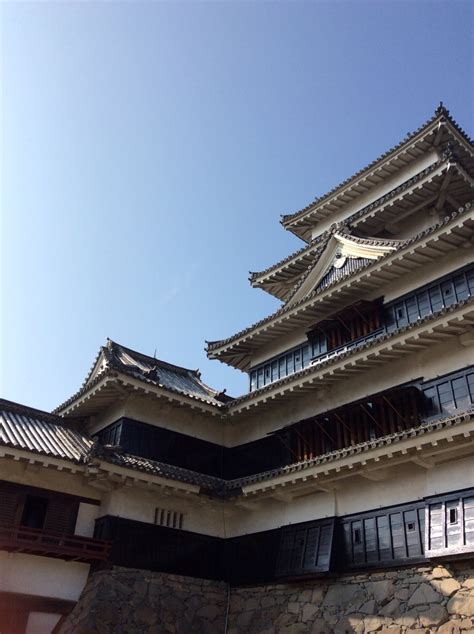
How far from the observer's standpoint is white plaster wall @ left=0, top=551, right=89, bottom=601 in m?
14.1

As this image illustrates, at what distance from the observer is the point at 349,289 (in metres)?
18.5

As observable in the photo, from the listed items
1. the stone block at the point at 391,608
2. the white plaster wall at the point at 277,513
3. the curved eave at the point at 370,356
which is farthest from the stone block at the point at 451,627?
the curved eave at the point at 370,356

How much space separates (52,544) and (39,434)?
145 inches

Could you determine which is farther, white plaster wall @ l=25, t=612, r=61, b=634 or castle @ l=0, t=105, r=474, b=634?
white plaster wall @ l=25, t=612, r=61, b=634

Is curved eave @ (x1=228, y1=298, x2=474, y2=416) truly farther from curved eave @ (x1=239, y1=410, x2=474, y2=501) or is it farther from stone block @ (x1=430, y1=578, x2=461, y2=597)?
stone block @ (x1=430, y1=578, x2=461, y2=597)

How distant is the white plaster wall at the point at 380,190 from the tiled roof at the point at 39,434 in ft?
45.9

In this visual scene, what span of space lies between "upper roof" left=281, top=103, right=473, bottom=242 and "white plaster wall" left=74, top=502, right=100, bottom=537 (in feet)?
50.7

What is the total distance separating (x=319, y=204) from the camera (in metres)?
25.0

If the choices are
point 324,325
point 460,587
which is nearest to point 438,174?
point 324,325

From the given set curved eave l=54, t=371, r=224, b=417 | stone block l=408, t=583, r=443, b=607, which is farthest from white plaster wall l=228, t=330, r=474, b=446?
stone block l=408, t=583, r=443, b=607

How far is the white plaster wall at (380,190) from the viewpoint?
2178 centimetres

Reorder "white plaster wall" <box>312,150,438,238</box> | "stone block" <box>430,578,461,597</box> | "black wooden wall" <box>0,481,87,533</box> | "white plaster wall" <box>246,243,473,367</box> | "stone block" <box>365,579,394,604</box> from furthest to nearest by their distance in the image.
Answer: "white plaster wall" <box>312,150,438,238</box> → "white plaster wall" <box>246,243,473,367</box> → "black wooden wall" <box>0,481,87,533</box> → "stone block" <box>365,579,394,604</box> → "stone block" <box>430,578,461,597</box>

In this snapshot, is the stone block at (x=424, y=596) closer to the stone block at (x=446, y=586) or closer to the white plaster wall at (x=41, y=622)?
the stone block at (x=446, y=586)

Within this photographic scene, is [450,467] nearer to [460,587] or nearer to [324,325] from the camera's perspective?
[460,587]
